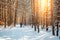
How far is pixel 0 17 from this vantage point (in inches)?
1924

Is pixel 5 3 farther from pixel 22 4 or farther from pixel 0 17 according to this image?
pixel 22 4

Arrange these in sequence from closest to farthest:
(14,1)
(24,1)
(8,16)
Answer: (8,16) < (14,1) < (24,1)

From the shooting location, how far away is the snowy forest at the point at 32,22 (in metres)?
20.5

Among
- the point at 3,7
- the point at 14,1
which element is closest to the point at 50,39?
the point at 3,7

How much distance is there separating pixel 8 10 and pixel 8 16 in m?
2.10

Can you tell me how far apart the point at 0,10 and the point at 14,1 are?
564cm

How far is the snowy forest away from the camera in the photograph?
67.3 ft

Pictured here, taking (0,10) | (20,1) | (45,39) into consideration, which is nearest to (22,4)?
(20,1)

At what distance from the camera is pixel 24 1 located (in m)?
60.1

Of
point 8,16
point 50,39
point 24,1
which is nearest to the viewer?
point 50,39

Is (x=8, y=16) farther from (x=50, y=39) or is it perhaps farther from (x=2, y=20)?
(x=50, y=39)

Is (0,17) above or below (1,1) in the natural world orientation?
below

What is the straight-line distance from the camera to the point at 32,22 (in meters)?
49.9

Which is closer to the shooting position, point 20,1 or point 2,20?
point 2,20
